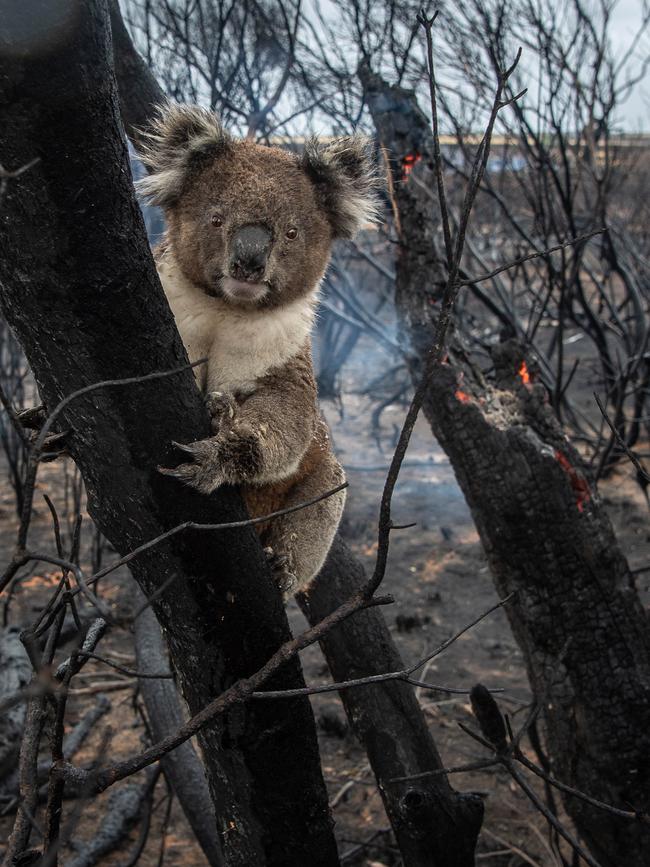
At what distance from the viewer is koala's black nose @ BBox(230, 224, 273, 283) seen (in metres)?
2.12

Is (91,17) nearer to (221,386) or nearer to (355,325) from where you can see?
Answer: (221,386)

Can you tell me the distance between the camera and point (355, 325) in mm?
7129

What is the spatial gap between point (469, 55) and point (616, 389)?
2.73 metres

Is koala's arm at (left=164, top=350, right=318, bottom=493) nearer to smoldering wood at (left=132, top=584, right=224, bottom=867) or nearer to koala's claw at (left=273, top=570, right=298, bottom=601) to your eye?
koala's claw at (left=273, top=570, right=298, bottom=601)

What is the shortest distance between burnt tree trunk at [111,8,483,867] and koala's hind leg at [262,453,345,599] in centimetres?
58

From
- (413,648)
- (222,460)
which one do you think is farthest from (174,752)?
(413,648)

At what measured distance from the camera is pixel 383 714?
9.75 feet

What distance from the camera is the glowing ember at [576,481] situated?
325cm

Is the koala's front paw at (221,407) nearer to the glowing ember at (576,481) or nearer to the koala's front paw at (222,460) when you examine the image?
the koala's front paw at (222,460)

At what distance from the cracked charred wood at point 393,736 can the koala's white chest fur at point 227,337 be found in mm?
1136

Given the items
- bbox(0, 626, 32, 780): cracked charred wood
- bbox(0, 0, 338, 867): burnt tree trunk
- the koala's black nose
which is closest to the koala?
the koala's black nose

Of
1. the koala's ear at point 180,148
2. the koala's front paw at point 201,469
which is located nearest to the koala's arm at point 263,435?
the koala's front paw at point 201,469

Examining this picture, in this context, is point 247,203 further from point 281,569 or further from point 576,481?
point 576,481

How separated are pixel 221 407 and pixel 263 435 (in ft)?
0.44
